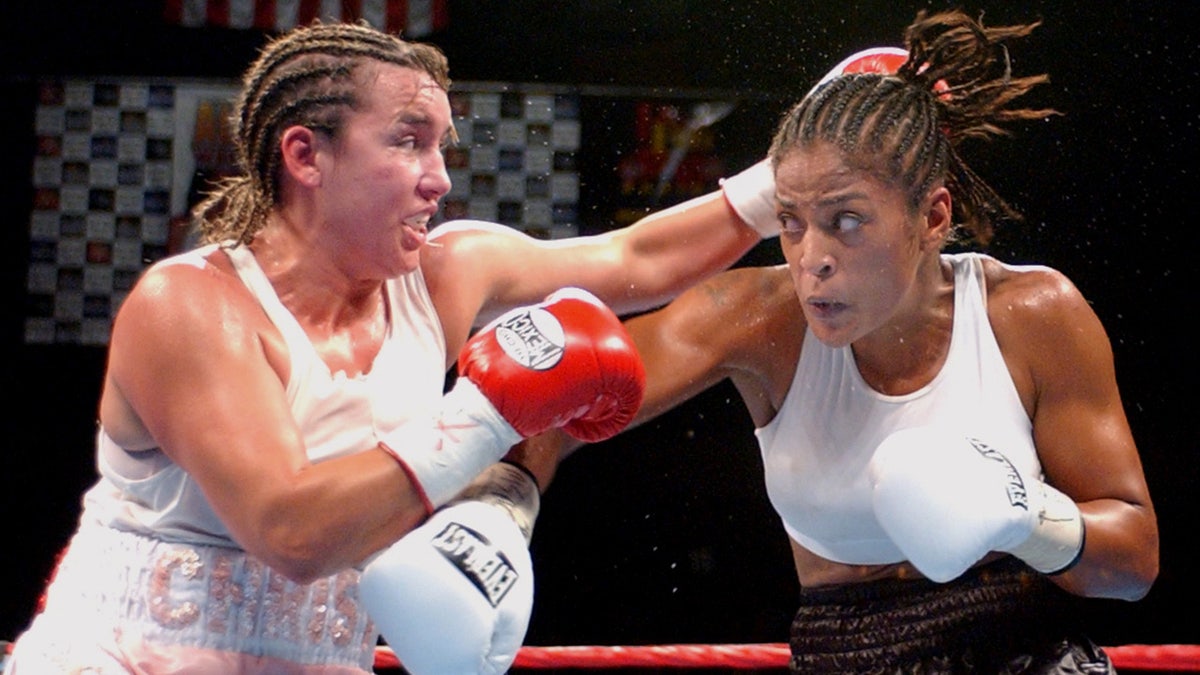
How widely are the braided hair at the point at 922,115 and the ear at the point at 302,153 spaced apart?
62cm

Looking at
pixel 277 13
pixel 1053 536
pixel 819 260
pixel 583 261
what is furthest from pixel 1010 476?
pixel 277 13

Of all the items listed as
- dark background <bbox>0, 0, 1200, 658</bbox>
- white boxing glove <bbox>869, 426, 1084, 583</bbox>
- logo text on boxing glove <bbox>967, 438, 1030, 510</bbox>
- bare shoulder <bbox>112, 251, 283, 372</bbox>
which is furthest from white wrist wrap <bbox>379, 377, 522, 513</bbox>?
dark background <bbox>0, 0, 1200, 658</bbox>

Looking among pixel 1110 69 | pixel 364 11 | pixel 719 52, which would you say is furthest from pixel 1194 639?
pixel 364 11

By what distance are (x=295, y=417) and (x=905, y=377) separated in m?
0.83

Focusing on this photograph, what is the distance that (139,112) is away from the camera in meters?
4.10

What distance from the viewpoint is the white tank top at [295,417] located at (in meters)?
A: 1.65

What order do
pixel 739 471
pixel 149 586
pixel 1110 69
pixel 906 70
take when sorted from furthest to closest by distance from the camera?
pixel 739 471 → pixel 1110 69 → pixel 906 70 → pixel 149 586

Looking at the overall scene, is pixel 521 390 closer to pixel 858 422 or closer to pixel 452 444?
pixel 452 444

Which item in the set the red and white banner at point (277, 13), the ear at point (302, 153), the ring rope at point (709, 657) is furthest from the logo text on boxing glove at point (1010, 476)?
the red and white banner at point (277, 13)

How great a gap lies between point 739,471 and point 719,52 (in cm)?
126

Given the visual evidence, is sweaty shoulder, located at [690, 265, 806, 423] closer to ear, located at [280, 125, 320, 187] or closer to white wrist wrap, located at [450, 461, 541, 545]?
white wrist wrap, located at [450, 461, 541, 545]

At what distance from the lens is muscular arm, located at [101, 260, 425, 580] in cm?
152

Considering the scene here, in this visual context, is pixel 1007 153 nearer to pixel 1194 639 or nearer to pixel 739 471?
pixel 739 471

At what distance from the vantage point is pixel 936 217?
74.9 inches
